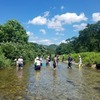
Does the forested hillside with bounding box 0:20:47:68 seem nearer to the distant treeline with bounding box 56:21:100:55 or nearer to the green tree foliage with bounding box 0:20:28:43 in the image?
the green tree foliage with bounding box 0:20:28:43

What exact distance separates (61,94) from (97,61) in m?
28.5

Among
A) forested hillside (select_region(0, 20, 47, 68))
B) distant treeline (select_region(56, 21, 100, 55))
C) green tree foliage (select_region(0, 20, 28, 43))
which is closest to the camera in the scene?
forested hillside (select_region(0, 20, 47, 68))

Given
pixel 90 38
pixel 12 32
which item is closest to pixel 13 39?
pixel 12 32

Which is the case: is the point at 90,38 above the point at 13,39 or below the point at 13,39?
above

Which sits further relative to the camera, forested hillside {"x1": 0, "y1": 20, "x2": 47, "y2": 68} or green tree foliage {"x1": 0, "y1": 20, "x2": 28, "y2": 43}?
green tree foliage {"x1": 0, "y1": 20, "x2": 28, "y2": 43}

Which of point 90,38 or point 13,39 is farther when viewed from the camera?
point 90,38

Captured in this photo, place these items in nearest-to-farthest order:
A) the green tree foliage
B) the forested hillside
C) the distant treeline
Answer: the forested hillside < the green tree foliage < the distant treeline

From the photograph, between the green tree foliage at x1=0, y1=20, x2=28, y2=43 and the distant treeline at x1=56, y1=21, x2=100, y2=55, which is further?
the distant treeline at x1=56, y1=21, x2=100, y2=55

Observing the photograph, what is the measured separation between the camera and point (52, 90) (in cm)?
1994

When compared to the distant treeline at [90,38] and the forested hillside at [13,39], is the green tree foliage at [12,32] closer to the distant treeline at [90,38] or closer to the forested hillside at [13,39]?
the forested hillside at [13,39]

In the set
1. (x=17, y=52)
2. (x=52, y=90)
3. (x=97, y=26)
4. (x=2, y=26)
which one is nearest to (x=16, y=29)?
(x=2, y=26)

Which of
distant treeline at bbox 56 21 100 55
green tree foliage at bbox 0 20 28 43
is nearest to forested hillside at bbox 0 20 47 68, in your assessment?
green tree foliage at bbox 0 20 28 43

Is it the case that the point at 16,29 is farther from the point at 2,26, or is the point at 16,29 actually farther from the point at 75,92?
the point at 75,92

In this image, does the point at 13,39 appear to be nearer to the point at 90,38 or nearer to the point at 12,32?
the point at 12,32
